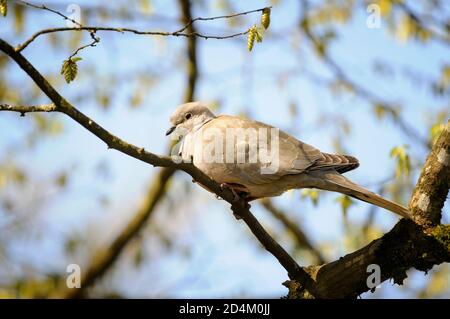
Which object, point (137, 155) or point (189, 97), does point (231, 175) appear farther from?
point (189, 97)

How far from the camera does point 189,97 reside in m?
7.75

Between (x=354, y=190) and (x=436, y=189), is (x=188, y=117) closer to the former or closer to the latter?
(x=354, y=190)

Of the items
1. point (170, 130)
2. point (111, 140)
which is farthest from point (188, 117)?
point (111, 140)

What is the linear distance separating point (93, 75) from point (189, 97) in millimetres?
1425

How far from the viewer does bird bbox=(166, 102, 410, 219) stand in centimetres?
418

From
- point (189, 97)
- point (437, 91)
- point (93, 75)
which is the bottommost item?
point (437, 91)

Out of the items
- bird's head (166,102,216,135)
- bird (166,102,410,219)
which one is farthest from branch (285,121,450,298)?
bird's head (166,102,216,135)

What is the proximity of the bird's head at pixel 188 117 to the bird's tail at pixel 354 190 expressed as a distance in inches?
49.7

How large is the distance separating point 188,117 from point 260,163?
3.45ft

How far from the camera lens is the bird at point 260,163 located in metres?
4.18

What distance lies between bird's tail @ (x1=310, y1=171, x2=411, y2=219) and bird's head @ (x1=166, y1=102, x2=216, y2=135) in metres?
1.26
